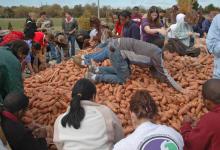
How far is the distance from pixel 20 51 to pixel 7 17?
35.9 metres

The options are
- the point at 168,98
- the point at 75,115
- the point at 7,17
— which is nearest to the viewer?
the point at 75,115

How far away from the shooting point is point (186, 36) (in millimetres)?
7875

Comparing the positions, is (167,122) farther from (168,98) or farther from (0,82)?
(0,82)

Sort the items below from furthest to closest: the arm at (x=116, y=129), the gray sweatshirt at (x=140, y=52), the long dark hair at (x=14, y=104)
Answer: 1. the gray sweatshirt at (x=140, y=52)
2. the long dark hair at (x=14, y=104)
3. the arm at (x=116, y=129)

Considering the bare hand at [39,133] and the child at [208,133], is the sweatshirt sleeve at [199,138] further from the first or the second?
the bare hand at [39,133]

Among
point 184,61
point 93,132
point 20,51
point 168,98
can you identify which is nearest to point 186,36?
point 184,61

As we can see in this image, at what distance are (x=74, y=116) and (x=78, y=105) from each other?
0.10 meters

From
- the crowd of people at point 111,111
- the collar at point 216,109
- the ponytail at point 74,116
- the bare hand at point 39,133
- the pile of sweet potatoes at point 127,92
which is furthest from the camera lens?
the pile of sweet potatoes at point 127,92

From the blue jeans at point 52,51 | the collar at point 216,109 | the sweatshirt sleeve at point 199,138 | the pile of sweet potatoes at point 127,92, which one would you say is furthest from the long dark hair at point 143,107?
the blue jeans at point 52,51

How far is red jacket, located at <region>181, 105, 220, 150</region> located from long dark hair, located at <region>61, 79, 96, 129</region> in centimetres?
86

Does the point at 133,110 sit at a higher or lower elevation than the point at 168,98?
higher

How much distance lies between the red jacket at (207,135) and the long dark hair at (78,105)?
0.86 metres

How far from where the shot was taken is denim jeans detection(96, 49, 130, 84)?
19.6 ft

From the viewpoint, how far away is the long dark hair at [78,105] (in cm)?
335
